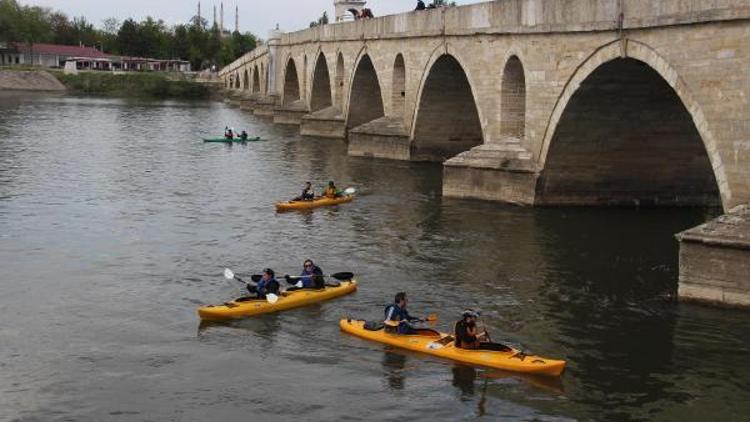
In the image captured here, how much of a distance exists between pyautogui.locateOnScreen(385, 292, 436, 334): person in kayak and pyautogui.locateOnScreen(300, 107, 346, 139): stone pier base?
1363 inches

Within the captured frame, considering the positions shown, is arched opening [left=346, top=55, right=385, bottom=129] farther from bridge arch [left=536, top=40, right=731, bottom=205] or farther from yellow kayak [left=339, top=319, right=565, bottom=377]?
yellow kayak [left=339, top=319, right=565, bottom=377]

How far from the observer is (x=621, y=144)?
26.3 metres

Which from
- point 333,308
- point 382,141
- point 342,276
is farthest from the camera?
point 382,141

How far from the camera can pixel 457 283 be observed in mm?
19359

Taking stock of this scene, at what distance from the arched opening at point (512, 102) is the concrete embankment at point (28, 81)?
82.2 metres

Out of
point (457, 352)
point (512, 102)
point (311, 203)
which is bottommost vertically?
point (457, 352)

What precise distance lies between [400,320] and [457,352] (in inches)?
50.1

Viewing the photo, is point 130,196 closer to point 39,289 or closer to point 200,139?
point 39,289

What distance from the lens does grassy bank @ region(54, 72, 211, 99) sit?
103250 millimetres

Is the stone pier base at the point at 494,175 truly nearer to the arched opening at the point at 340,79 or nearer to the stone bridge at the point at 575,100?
the stone bridge at the point at 575,100

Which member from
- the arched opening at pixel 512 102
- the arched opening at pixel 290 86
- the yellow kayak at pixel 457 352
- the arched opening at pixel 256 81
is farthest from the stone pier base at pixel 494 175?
the arched opening at pixel 256 81

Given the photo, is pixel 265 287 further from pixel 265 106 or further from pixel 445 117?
pixel 265 106

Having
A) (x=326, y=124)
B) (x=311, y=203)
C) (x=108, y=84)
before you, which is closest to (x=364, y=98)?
(x=326, y=124)

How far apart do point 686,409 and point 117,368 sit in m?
7.89
